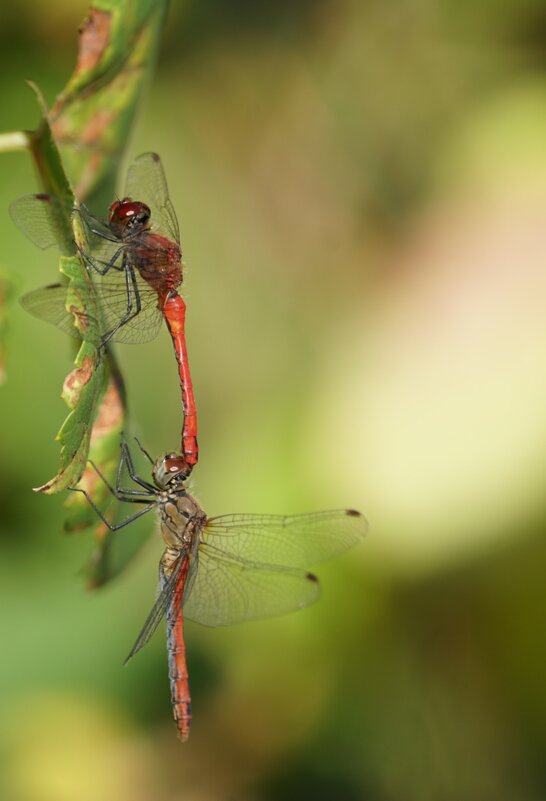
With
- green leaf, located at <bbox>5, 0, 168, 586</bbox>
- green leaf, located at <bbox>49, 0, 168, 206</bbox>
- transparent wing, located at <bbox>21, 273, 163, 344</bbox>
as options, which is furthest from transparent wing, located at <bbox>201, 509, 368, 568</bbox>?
green leaf, located at <bbox>49, 0, 168, 206</bbox>

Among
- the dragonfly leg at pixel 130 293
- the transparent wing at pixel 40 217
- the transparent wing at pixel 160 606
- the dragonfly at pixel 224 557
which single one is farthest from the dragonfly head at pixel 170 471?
the transparent wing at pixel 40 217

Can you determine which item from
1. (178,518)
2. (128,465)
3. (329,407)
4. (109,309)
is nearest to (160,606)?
(178,518)

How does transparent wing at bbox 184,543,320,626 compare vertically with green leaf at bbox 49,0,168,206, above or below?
below

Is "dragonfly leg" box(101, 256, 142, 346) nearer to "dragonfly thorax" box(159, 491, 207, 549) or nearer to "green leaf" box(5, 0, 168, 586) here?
"green leaf" box(5, 0, 168, 586)

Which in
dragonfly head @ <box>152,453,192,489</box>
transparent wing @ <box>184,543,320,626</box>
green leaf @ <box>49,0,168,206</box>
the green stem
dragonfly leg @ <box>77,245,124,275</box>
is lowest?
transparent wing @ <box>184,543,320,626</box>

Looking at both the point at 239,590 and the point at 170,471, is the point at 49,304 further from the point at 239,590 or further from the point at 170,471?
the point at 239,590

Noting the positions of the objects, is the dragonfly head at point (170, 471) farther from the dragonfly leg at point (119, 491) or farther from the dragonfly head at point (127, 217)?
the dragonfly head at point (127, 217)

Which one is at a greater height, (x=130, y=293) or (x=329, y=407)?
(x=130, y=293)
